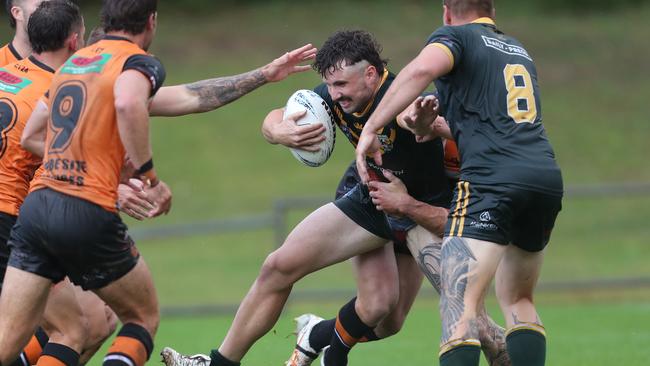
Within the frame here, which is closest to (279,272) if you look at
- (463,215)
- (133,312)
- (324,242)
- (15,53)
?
(324,242)

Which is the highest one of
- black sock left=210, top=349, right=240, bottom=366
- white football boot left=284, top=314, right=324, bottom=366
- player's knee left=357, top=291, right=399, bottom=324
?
player's knee left=357, top=291, right=399, bottom=324

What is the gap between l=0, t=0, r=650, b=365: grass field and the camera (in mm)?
11172

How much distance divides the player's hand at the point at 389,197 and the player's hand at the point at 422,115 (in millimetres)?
473

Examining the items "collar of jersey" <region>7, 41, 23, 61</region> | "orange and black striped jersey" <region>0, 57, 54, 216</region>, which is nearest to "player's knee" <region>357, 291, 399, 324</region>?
"orange and black striped jersey" <region>0, 57, 54, 216</region>

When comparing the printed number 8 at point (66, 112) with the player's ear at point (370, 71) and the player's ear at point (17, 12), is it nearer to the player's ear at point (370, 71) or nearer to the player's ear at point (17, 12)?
the player's ear at point (17, 12)

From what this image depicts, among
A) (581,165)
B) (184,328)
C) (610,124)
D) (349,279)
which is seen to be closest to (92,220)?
(184,328)

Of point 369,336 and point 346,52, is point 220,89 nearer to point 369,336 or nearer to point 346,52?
point 346,52

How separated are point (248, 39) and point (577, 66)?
330 inches

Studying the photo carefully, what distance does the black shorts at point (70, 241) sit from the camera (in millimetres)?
5559

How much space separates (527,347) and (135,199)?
2373mm

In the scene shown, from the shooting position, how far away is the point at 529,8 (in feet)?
96.4

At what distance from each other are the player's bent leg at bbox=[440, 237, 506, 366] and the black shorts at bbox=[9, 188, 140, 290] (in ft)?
5.44

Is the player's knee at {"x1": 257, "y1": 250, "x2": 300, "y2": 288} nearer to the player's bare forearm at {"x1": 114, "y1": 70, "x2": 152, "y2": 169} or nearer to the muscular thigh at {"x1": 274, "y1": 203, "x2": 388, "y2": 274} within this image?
the muscular thigh at {"x1": 274, "y1": 203, "x2": 388, "y2": 274}

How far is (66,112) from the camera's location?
5.66 meters
